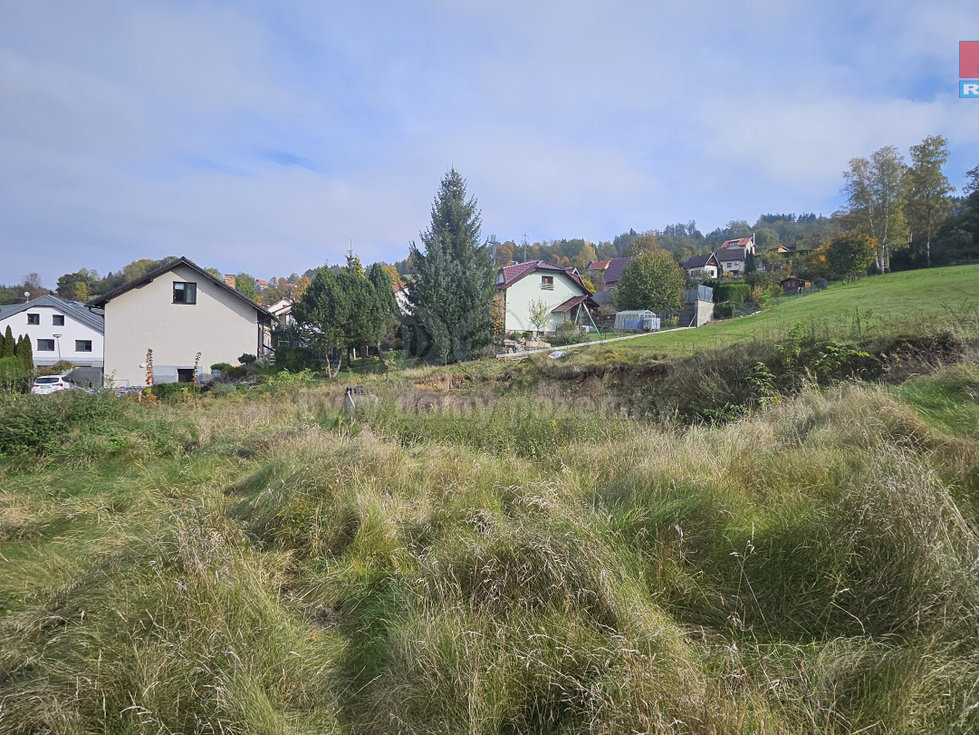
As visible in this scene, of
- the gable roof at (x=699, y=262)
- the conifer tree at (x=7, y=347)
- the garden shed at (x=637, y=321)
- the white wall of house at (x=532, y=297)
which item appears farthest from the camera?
the gable roof at (x=699, y=262)

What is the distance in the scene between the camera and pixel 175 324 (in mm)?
30156

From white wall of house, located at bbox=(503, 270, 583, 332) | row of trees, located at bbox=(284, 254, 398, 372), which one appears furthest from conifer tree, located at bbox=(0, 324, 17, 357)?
white wall of house, located at bbox=(503, 270, 583, 332)

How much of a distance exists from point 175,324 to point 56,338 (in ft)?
94.6

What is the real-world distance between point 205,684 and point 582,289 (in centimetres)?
4179

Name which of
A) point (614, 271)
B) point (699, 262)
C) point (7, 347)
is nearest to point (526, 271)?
point (614, 271)

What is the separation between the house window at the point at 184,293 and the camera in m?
30.1

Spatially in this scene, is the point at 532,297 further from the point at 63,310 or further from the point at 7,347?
the point at 63,310

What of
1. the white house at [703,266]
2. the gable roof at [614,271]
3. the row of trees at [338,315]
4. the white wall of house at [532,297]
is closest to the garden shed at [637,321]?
the white wall of house at [532,297]

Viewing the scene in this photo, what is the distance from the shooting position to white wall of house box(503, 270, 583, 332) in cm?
3938

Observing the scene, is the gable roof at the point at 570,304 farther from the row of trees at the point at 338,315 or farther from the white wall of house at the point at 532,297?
the row of trees at the point at 338,315

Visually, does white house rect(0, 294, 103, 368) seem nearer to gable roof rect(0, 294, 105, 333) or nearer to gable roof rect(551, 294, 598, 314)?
gable roof rect(0, 294, 105, 333)

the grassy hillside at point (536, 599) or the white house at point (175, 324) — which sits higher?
the white house at point (175, 324)

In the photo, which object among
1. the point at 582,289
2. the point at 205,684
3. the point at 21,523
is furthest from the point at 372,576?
the point at 582,289

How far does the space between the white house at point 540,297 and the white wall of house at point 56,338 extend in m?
40.0
